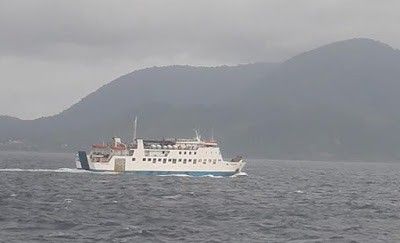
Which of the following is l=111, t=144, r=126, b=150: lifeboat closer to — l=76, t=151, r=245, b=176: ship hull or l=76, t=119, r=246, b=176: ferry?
l=76, t=119, r=246, b=176: ferry

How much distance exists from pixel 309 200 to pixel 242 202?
36.0ft

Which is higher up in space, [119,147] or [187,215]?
[119,147]

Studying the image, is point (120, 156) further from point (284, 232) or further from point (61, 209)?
point (284, 232)

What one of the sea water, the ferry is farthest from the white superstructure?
the sea water

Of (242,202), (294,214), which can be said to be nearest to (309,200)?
(242,202)

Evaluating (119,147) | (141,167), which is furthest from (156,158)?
(119,147)

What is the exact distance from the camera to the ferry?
423ft

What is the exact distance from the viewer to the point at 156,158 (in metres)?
130

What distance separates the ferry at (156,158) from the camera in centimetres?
12900

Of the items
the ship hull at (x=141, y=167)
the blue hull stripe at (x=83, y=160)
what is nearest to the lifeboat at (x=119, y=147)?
the ship hull at (x=141, y=167)

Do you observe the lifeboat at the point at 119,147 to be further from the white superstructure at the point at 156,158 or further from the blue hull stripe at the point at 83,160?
the blue hull stripe at the point at 83,160

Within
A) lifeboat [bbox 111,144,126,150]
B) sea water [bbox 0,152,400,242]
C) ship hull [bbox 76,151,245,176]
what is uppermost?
lifeboat [bbox 111,144,126,150]

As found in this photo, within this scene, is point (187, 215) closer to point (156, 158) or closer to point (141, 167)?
point (141, 167)

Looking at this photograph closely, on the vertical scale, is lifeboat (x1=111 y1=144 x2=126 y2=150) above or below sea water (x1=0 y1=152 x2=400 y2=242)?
above
